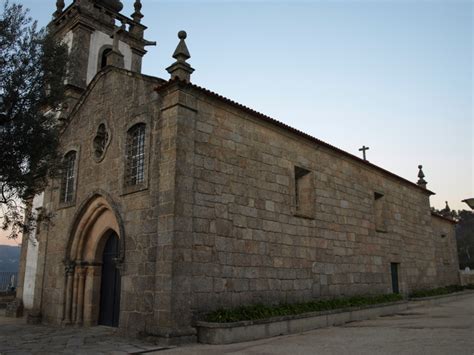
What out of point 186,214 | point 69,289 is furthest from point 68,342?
point 186,214

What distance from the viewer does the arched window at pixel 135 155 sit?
10328 mm

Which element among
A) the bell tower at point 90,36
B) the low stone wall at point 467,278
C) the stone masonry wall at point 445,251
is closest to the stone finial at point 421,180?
the stone masonry wall at point 445,251

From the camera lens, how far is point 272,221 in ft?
36.3

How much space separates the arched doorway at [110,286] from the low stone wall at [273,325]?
11.8 ft

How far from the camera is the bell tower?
17.9 metres

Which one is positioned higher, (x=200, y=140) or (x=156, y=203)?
(x=200, y=140)

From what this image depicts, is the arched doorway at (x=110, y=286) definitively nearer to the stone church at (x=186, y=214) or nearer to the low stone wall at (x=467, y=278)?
the stone church at (x=186, y=214)

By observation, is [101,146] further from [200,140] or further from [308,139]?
[308,139]

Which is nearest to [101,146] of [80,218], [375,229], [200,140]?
[80,218]

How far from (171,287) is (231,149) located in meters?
3.77

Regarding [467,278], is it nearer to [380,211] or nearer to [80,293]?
[380,211]

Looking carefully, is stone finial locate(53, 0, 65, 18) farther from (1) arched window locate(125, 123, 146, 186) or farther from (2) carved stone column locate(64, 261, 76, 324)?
(2) carved stone column locate(64, 261, 76, 324)

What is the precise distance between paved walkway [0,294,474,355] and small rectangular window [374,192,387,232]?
232 inches

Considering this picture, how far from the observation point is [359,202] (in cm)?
1507
